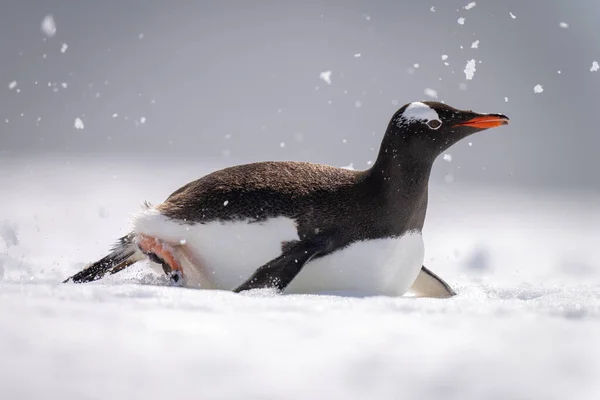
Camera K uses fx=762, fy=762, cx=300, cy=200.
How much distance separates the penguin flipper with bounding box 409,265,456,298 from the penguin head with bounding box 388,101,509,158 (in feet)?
2.51

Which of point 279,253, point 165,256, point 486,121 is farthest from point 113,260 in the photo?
point 486,121

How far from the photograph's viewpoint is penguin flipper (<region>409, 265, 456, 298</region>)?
12.2 ft

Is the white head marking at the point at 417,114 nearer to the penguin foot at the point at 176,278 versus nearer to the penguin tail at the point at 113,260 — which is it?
the penguin foot at the point at 176,278

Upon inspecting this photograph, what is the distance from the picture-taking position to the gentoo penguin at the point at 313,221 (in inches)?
123

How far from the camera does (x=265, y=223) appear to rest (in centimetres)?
313

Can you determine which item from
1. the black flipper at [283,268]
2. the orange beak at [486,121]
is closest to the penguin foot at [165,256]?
the black flipper at [283,268]

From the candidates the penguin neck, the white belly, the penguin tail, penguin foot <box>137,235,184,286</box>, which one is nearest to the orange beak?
the penguin neck

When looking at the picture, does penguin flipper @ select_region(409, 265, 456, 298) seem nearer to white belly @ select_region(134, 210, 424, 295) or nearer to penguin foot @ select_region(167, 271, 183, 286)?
white belly @ select_region(134, 210, 424, 295)

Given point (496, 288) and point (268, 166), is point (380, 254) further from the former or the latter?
point (496, 288)

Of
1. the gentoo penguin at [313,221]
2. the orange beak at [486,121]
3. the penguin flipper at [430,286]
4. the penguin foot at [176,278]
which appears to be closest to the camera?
the gentoo penguin at [313,221]

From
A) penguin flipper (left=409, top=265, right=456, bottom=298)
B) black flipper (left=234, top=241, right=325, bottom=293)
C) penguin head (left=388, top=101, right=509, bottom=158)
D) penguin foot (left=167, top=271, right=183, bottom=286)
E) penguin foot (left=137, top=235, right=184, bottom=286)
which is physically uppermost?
penguin head (left=388, top=101, right=509, bottom=158)

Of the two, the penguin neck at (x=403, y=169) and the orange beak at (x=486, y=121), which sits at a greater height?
the orange beak at (x=486, y=121)

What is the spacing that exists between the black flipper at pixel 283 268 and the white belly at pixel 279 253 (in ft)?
0.24

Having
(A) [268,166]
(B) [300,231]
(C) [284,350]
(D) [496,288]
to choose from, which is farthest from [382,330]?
(D) [496,288]
